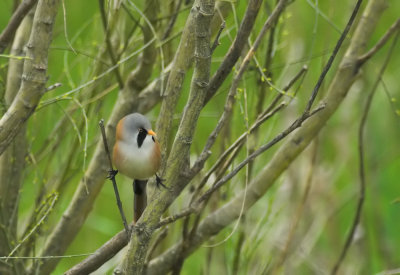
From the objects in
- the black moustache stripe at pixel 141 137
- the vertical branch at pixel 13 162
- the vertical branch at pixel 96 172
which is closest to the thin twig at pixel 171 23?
the vertical branch at pixel 96 172

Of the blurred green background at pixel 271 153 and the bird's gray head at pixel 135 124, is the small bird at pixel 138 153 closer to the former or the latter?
the bird's gray head at pixel 135 124

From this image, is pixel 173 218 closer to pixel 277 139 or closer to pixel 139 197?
pixel 139 197

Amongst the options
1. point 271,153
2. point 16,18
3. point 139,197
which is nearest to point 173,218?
point 139,197

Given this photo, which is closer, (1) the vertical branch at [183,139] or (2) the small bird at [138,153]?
(1) the vertical branch at [183,139]

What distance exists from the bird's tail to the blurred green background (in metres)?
0.34

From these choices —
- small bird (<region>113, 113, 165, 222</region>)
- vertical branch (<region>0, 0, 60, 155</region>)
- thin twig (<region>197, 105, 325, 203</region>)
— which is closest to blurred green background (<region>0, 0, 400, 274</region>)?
small bird (<region>113, 113, 165, 222</region>)

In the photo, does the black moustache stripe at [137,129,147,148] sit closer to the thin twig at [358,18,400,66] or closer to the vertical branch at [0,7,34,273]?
the vertical branch at [0,7,34,273]

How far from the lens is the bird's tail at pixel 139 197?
5.76ft

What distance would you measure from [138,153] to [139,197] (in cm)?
14

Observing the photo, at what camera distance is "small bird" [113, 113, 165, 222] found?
5.48 ft

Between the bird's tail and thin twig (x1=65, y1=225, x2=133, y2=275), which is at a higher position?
the bird's tail

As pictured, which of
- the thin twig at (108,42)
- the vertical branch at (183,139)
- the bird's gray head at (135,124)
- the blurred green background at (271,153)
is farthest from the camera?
the blurred green background at (271,153)

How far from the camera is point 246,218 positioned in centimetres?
238

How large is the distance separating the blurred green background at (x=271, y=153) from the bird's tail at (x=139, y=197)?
1.12 ft
